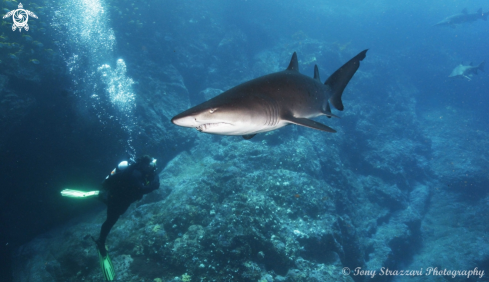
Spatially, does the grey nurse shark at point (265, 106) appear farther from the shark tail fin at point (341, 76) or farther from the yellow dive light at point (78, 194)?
the yellow dive light at point (78, 194)

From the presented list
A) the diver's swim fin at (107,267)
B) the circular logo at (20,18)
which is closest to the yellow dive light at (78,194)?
the diver's swim fin at (107,267)

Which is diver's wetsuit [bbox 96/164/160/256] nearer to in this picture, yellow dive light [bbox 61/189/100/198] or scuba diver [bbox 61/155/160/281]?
scuba diver [bbox 61/155/160/281]

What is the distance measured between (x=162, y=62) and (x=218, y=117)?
20546 mm

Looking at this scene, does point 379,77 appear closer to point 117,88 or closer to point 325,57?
point 325,57

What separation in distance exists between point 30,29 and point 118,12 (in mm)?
11002

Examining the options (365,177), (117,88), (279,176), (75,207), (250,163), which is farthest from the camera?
(365,177)

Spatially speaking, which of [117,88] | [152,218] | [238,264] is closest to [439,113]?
[238,264]

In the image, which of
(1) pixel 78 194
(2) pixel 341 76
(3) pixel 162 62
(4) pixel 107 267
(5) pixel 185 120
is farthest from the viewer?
(3) pixel 162 62

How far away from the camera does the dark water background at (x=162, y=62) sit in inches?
305

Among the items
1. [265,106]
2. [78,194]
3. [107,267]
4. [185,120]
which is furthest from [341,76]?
[78,194]

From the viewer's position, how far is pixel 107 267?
5.41 meters

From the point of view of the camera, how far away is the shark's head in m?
1.72

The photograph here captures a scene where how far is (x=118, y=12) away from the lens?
20375 millimetres

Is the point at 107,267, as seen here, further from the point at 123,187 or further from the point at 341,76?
the point at 341,76
